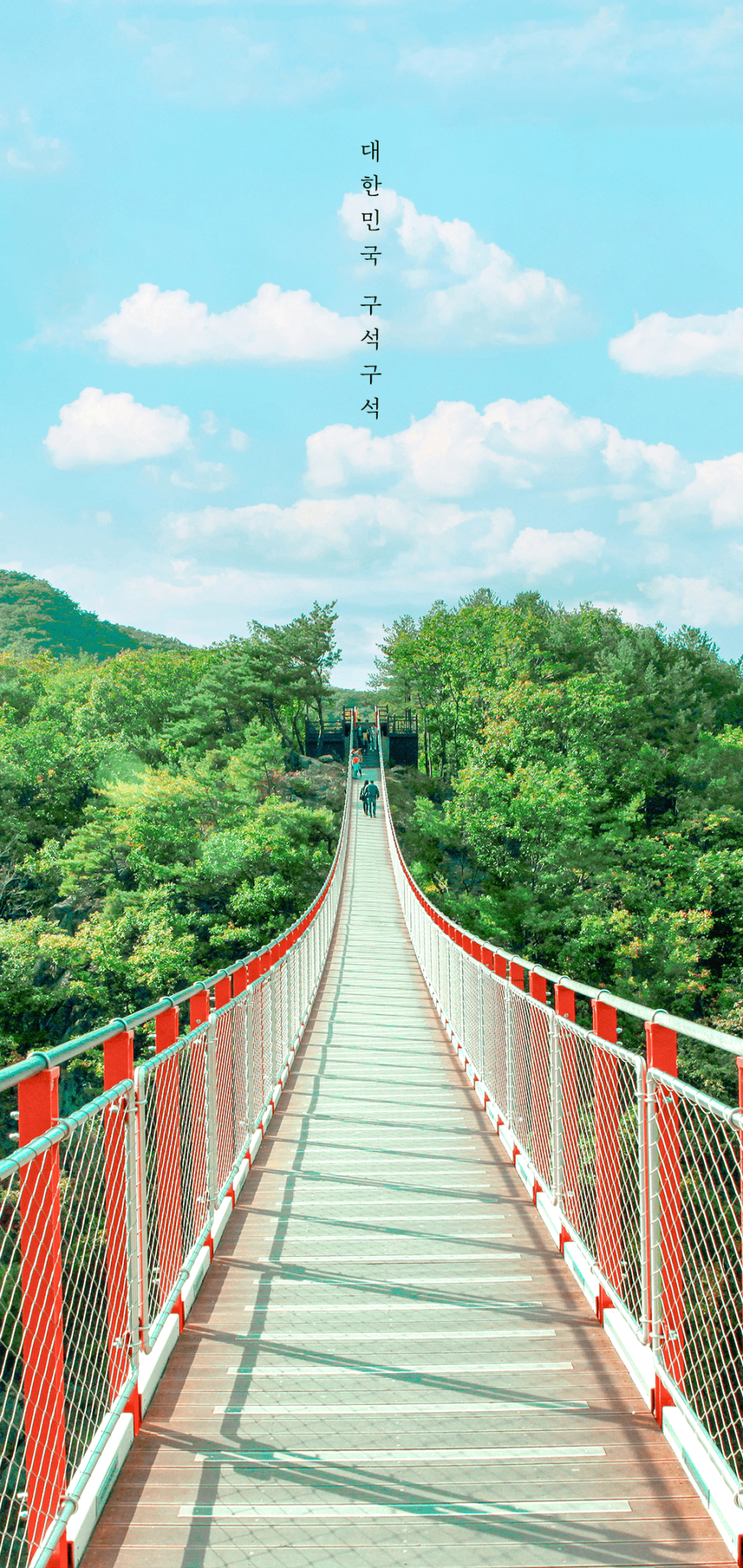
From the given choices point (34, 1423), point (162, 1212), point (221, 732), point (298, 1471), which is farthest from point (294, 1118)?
point (221, 732)

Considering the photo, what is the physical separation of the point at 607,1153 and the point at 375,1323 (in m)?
1.12

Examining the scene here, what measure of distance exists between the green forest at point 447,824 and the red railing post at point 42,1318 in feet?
57.2

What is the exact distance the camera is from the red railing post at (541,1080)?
533 cm

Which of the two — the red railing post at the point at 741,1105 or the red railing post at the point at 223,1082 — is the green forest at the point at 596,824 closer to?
the red railing post at the point at 223,1082

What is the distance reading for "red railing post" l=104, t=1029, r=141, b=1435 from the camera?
3.18 metres

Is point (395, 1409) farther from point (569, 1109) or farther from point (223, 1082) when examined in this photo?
point (223, 1082)

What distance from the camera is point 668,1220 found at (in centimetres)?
328

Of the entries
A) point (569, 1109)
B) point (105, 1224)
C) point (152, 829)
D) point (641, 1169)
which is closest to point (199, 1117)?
point (105, 1224)

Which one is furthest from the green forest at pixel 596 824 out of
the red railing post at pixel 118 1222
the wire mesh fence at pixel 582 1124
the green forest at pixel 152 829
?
the red railing post at pixel 118 1222

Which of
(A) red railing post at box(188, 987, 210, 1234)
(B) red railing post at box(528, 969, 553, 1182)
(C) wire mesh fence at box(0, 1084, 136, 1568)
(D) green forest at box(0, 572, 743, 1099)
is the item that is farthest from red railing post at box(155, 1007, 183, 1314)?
(D) green forest at box(0, 572, 743, 1099)

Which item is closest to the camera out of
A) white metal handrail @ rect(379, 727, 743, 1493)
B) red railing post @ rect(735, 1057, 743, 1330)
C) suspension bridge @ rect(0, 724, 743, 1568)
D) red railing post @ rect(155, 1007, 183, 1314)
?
red railing post @ rect(735, 1057, 743, 1330)

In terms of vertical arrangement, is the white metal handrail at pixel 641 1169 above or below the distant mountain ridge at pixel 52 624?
below

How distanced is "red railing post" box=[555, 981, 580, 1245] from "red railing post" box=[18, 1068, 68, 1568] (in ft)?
8.39

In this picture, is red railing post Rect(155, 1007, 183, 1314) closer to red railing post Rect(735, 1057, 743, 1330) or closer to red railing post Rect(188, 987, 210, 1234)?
red railing post Rect(188, 987, 210, 1234)
